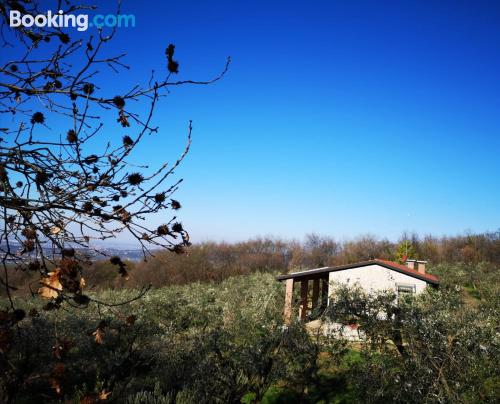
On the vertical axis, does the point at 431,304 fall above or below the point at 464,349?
above

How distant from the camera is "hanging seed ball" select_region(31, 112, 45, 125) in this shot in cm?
265

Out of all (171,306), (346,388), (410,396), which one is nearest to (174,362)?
(410,396)

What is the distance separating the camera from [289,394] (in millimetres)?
10469

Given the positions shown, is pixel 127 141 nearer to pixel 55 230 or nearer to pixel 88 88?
pixel 88 88

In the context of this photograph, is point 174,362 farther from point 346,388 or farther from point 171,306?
point 171,306

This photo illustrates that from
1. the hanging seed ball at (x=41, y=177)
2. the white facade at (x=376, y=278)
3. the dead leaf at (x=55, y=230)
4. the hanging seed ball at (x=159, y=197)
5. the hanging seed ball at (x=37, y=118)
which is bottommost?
the white facade at (x=376, y=278)

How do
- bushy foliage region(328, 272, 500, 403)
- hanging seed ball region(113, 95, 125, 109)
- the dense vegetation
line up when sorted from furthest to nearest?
bushy foliage region(328, 272, 500, 403)
the dense vegetation
hanging seed ball region(113, 95, 125, 109)

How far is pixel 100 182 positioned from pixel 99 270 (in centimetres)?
3749

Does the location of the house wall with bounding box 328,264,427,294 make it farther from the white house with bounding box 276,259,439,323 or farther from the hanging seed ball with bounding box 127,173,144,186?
the hanging seed ball with bounding box 127,173,144,186

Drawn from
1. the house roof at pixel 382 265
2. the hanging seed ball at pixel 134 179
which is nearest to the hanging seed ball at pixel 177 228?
the hanging seed ball at pixel 134 179

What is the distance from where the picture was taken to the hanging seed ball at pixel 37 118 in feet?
8.69

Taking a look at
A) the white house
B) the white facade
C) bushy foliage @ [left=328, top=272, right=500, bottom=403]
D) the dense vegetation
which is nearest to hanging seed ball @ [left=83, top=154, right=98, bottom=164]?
the dense vegetation

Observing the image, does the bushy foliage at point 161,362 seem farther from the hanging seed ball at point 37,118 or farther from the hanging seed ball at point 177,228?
the hanging seed ball at point 37,118

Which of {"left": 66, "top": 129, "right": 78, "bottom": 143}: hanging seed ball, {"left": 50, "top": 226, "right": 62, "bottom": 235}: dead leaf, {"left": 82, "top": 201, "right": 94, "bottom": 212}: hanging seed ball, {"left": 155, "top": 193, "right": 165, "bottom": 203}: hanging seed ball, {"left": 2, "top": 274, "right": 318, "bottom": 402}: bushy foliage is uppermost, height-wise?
{"left": 66, "top": 129, "right": 78, "bottom": 143}: hanging seed ball
